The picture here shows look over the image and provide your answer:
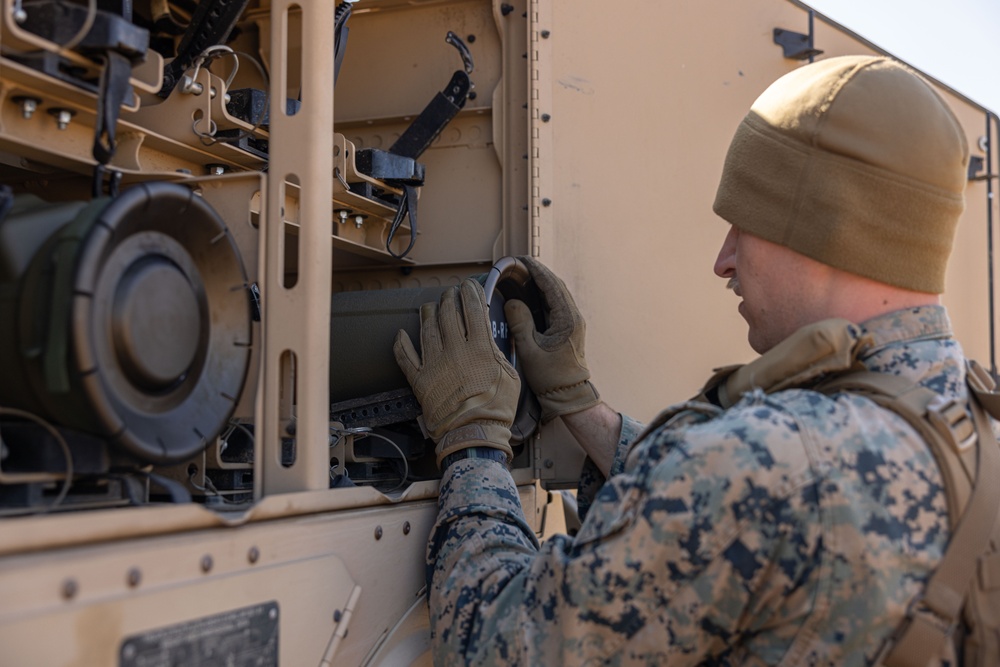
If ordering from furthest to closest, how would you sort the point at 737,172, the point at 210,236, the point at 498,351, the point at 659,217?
the point at 659,217
the point at 498,351
the point at 737,172
the point at 210,236

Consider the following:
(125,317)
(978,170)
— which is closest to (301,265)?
(125,317)

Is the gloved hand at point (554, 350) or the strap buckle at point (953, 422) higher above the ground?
the gloved hand at point (554, 350)

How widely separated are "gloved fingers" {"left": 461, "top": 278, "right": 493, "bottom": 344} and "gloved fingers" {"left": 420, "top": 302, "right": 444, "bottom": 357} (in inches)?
2.7

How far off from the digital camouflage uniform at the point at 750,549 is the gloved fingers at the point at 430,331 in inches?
28.8

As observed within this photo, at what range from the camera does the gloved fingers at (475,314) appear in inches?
88.7

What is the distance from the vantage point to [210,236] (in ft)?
5.53

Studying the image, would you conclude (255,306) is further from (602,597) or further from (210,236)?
(602,597)

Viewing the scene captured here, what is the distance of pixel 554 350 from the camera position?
2.52 meters

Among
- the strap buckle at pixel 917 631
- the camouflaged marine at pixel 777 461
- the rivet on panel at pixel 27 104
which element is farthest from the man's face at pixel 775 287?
the rivet on panel at pixel 27 104

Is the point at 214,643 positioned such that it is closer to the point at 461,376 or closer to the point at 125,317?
the point at 125,317

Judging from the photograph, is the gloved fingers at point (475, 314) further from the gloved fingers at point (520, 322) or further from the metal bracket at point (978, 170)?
the metal bracket at point (978, 170)

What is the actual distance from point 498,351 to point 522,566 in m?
0.61

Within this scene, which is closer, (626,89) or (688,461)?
(688,461)

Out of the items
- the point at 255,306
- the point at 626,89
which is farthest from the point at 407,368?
the point at 626,89
